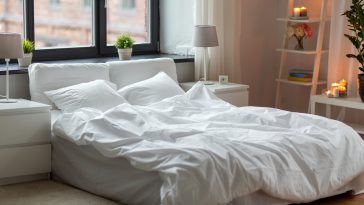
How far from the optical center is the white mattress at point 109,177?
418 centimetres

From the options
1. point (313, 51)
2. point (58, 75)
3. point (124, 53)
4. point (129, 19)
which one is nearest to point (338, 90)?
point (313, 51)

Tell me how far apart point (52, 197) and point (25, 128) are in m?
0.53

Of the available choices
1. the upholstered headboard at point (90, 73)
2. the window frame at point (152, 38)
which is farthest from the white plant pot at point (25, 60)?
the window frame at point (152, 38)

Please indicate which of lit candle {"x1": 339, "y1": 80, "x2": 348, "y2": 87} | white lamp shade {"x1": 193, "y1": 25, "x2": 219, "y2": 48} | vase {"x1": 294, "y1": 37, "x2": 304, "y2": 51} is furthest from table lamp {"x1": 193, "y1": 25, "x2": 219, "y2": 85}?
lit candle {"x1": 339, "y1": 80, "x2": 348, "y2": 87}

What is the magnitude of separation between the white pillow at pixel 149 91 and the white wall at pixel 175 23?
99 cm

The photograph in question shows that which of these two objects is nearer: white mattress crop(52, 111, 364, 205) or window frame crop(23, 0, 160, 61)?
white mattress crop(52, 111, 364, 205)

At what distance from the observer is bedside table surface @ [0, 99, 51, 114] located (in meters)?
4.74

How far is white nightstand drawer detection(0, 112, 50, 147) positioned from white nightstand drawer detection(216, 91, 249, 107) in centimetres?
162

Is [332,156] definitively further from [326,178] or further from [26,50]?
[26,50]

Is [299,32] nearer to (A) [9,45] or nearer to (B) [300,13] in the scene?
(B) [300,13]

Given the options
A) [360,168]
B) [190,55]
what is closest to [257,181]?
[360,168]

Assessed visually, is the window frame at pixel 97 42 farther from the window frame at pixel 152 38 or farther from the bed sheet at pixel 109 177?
the bed sheet at pixel 109 177

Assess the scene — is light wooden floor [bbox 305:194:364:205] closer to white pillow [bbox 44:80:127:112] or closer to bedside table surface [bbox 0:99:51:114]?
white pillow [bbox 44:80:127:112]

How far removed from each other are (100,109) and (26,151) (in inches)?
23.7
